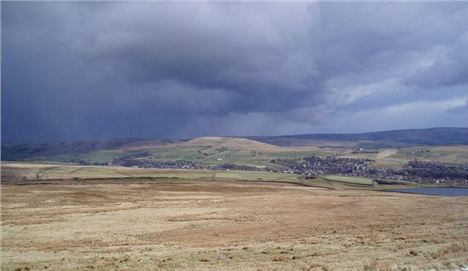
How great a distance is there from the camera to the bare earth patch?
2806cm

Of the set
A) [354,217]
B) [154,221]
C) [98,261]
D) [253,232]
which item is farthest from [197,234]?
[354,217]

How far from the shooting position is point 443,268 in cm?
2350

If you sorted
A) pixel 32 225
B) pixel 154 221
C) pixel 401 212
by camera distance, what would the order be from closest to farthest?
1. pixel 32 225
2. pixel 154 221
3. pixel 401 212

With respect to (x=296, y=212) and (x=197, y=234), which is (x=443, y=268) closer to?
(x=197, y=234)

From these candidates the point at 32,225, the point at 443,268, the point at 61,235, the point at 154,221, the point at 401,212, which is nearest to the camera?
the point at 443,268

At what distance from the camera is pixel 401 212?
206ft

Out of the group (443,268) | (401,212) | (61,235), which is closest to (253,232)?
(61,235)

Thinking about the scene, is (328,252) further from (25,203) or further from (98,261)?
(25,203)

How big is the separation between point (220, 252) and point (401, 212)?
3862 centimetres

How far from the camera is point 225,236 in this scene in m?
42.9

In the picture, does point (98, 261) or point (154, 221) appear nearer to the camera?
point (98, 261)

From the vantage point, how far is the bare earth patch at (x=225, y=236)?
92.1 ft

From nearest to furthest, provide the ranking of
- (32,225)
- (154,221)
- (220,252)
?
(220,252) → (32,225) → (154,221)

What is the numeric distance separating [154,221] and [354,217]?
83.8 ft
